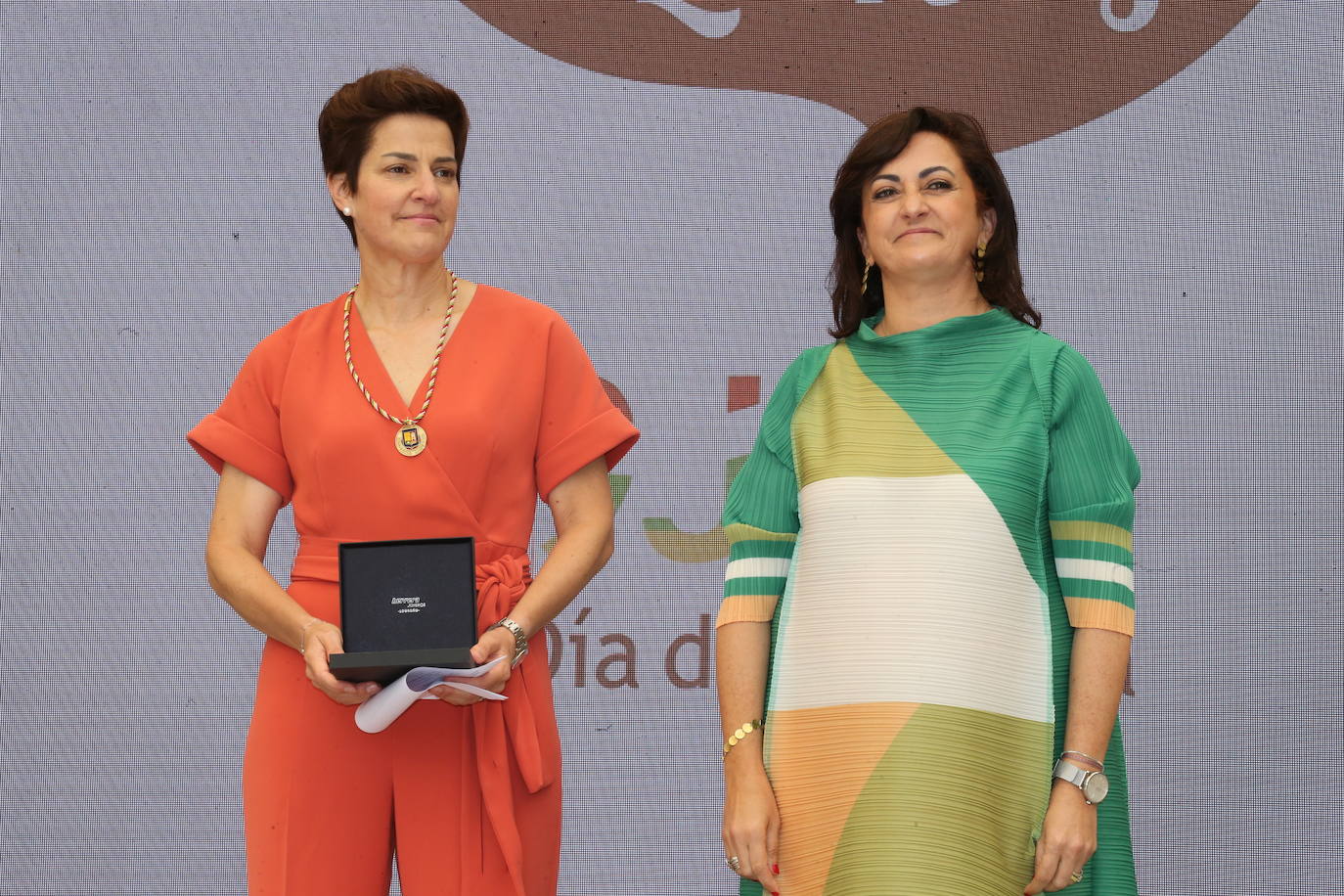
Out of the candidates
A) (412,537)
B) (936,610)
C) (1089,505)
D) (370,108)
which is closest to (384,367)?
(412,537)

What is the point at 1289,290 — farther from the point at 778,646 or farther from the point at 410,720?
the point at 410,720

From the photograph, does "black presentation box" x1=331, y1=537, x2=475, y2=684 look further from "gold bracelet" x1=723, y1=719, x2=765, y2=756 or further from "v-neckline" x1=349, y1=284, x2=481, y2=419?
"gold bracelet" x1=723, y1=719, x2=765, y2=756

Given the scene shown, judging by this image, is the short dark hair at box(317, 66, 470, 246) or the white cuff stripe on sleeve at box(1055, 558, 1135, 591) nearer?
the white cuff stripe on sleeve at box(1055, 558, 1135, 591)

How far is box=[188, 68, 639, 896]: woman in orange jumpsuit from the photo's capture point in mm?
1724

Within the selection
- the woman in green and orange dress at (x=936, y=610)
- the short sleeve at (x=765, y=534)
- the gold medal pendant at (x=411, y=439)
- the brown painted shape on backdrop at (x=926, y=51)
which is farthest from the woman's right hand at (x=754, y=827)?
the brown painted shape on backdrop at (x=926, y=51)

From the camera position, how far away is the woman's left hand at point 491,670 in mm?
1655

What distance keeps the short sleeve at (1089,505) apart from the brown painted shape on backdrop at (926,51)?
1.48m

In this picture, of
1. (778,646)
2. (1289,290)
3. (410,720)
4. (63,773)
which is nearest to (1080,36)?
(1289,290)

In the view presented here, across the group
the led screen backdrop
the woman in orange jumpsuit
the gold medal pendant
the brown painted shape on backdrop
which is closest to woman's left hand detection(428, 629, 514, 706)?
the woman in orange jumpsuit

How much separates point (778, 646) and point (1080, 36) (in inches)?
72.1

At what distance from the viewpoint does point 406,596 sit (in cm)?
163

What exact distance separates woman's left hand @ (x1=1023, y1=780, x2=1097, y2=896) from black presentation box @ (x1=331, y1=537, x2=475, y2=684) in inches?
25.5

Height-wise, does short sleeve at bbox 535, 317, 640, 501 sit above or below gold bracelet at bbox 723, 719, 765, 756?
above

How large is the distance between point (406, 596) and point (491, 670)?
0.13 metres
